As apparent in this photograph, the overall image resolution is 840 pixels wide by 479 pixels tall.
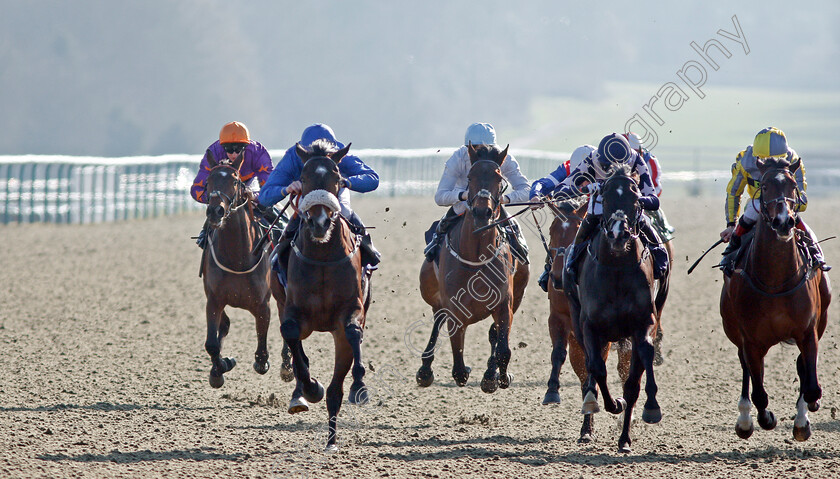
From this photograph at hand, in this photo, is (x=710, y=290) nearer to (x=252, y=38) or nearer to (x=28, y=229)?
(x=28, y=229)

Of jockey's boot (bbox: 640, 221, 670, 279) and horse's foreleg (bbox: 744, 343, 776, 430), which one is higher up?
jockey's boot (bbox: 640, 221, 670, 279)

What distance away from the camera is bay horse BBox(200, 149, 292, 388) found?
8.69 m

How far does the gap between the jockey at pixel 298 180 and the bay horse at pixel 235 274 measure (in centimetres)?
88

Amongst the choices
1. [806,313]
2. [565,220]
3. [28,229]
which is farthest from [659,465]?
[28,229]

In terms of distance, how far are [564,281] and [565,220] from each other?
1412 mm

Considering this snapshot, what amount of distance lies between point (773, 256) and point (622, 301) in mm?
988

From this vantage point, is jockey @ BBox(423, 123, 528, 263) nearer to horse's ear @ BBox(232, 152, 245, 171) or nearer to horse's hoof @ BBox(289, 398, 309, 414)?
horse's ear @ BBox(232, 152, 245, 171)

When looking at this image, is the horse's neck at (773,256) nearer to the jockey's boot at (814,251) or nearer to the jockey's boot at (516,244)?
the jockey's boot at (814,251)

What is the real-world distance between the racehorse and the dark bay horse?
0.69 metres

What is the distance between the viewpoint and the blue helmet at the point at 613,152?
7293 mm

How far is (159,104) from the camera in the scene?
52.4 metres

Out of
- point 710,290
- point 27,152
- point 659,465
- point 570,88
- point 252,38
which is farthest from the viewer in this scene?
point 570,88

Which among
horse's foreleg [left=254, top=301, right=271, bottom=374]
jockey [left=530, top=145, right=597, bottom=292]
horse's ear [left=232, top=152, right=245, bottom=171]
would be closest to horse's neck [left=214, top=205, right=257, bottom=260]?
horse's ear [left=232, top=152, right=245, bottom=171]

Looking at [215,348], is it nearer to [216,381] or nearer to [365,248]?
[216,381]
